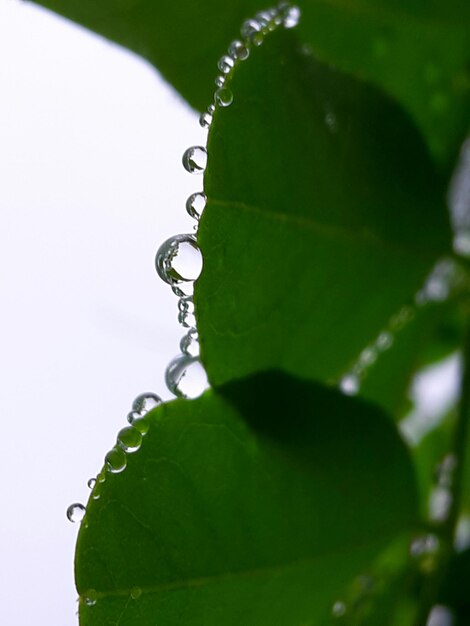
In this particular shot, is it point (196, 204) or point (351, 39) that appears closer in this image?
point (196, 204)

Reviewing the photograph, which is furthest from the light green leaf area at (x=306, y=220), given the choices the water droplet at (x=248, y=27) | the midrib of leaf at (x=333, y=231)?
A: the water droplet at (x=248, y=27)

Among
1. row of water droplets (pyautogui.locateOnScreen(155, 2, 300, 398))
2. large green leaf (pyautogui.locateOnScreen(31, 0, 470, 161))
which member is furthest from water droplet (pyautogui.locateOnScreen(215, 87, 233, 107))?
large green leaf (pyautogui.locateOnScreen(31, 0, 470, 161))

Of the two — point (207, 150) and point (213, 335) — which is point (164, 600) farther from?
point (207, 150)

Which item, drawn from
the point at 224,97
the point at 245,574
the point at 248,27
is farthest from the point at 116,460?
the point at 248,27

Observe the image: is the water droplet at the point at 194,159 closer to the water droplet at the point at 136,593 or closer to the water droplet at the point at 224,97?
the water droplet at the point at 224,97

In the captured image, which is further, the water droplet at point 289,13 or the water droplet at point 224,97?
the water droplet at point 289,13

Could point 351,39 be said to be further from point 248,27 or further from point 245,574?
point 245,574

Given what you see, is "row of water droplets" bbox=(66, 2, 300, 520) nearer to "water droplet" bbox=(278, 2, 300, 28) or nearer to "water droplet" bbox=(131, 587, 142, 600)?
"water droplet" bbox=(131, 587, 142, 600)
